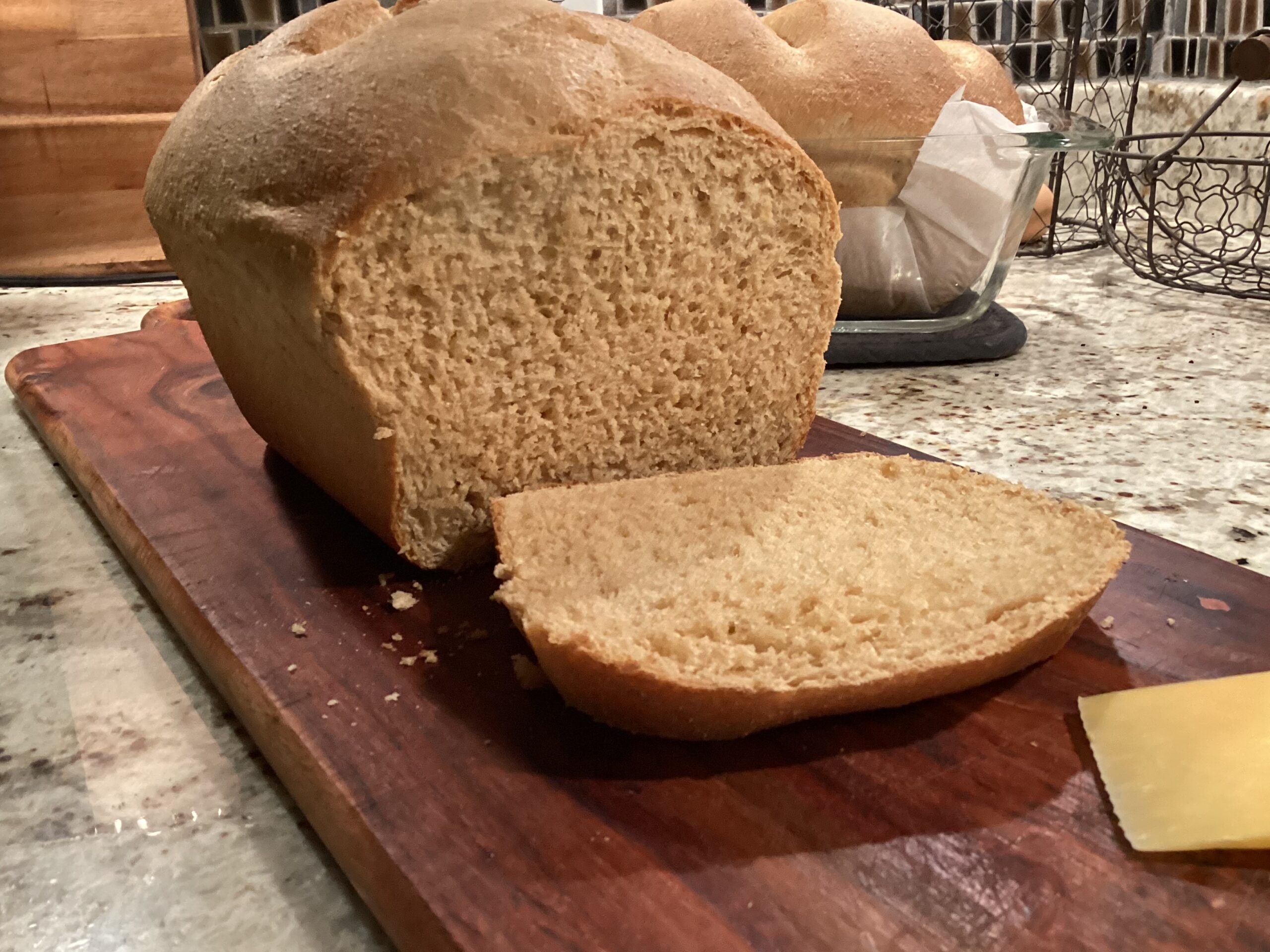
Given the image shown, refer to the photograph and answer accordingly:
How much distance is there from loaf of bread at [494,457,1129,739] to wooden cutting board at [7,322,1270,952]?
6 cm

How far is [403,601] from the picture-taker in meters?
1.46

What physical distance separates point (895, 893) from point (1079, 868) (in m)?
0.18

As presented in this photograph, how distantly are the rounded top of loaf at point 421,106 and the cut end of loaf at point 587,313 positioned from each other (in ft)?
0.11

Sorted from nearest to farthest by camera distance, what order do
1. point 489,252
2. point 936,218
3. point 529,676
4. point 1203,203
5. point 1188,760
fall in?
point 1188,760 < point 529,676 < point 489,252 < point 936,218 < point 1203,203

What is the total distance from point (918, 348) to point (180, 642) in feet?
5.82

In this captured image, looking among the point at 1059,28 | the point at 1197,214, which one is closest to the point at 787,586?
the point at 1197,214

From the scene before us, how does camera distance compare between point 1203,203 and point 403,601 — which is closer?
point 403,601

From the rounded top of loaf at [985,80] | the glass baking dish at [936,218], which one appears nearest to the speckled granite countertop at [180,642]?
the glass baking dish at [936,218]

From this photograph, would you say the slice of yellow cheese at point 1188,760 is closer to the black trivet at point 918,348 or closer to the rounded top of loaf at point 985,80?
the black trivet at point 918,348

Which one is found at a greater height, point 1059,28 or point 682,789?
point 1059,28

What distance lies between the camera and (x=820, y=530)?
4.80ft

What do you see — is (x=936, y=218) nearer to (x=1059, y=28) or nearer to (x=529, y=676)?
(x=529, y=676)

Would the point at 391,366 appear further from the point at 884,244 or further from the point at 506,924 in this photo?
the point at 884,244

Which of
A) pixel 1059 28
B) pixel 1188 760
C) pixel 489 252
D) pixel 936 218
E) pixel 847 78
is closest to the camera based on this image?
pixel 1188 760
